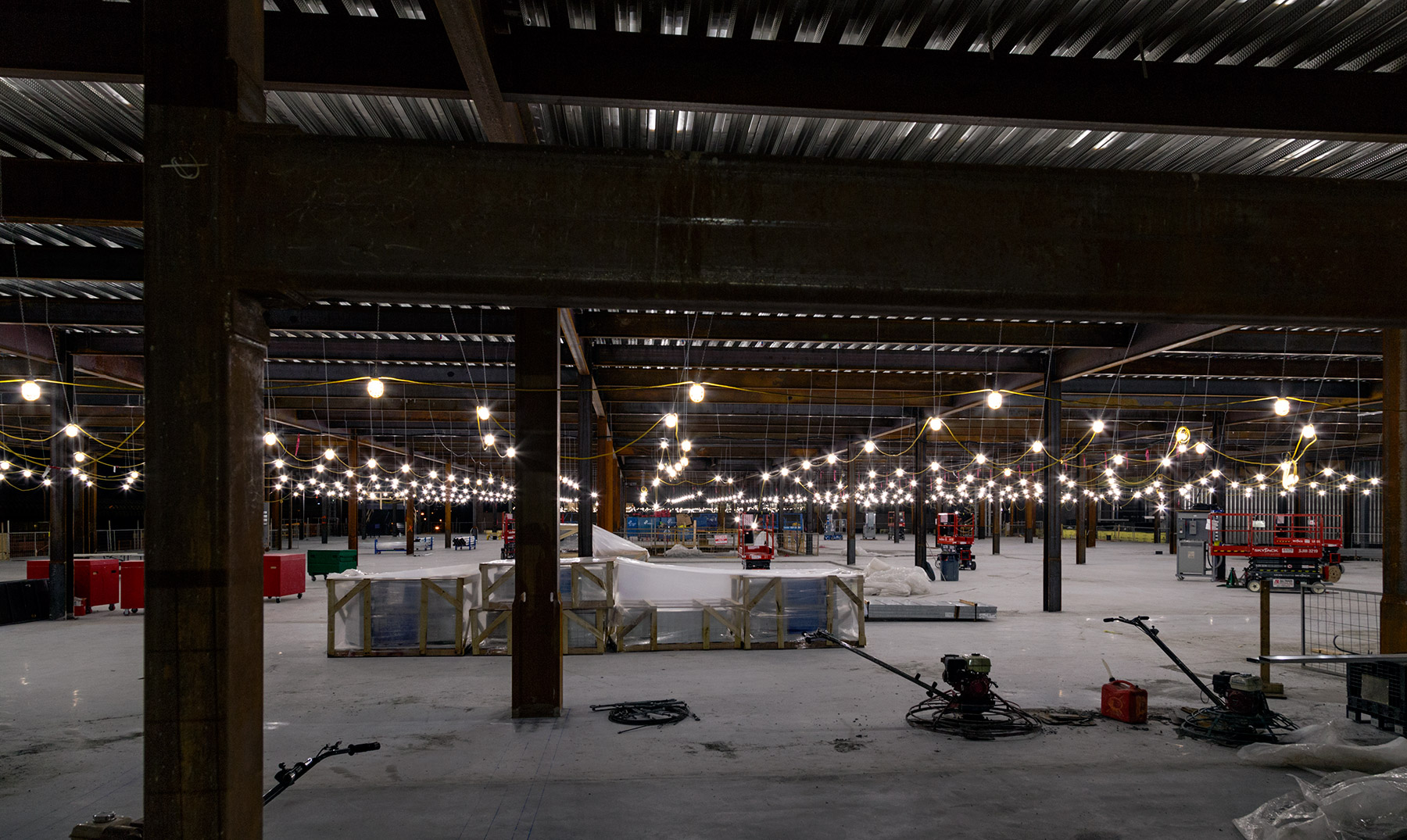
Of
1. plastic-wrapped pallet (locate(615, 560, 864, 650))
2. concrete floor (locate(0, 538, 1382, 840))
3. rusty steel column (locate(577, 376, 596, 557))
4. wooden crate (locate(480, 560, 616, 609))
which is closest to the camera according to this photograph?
concrete floor (locate(0, 538, 1382, 840))

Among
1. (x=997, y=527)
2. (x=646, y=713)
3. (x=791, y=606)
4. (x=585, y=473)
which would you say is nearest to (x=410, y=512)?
(x=585, y=473)

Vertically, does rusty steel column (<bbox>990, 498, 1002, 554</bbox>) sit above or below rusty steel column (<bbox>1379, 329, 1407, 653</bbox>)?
below

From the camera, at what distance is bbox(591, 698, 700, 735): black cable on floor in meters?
9.62

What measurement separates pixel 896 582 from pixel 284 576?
17.4 meters

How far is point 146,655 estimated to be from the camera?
429 centimetres

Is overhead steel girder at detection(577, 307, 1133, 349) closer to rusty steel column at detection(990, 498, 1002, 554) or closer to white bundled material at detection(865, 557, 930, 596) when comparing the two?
white bundled material at detection(865, 557, 930, 596)

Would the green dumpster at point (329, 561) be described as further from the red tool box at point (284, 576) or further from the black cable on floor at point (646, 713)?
the black cable on floor at point (646, 713)

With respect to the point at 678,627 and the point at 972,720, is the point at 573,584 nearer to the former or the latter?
the point at 678,627

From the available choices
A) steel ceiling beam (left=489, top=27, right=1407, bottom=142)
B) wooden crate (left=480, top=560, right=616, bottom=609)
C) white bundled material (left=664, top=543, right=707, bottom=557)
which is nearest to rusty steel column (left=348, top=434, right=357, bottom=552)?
white bundled material (left=664, top=543, right=707, bottom=557)

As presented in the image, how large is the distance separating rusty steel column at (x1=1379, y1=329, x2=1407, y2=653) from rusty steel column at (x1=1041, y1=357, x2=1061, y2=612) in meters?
7.99

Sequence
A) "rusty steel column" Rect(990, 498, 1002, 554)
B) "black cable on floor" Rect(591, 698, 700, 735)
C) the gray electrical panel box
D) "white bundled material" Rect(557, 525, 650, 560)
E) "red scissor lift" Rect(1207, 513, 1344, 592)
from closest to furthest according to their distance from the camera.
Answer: "black cable on floor" Rect(591, 698, 700, 735) → "white bundled material" Rect(557, 525, 650, 560) → "red scissor lift" Rect(1207, 513, 1344, 592) → the gray electrical panel box → "rusty steel column" Rect(990, 498, 1002, 554)

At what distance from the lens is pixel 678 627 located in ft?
47.8

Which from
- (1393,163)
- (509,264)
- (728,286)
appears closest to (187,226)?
(509,264)

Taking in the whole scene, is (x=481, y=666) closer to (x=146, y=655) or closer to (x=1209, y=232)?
(x=146, y=655)
